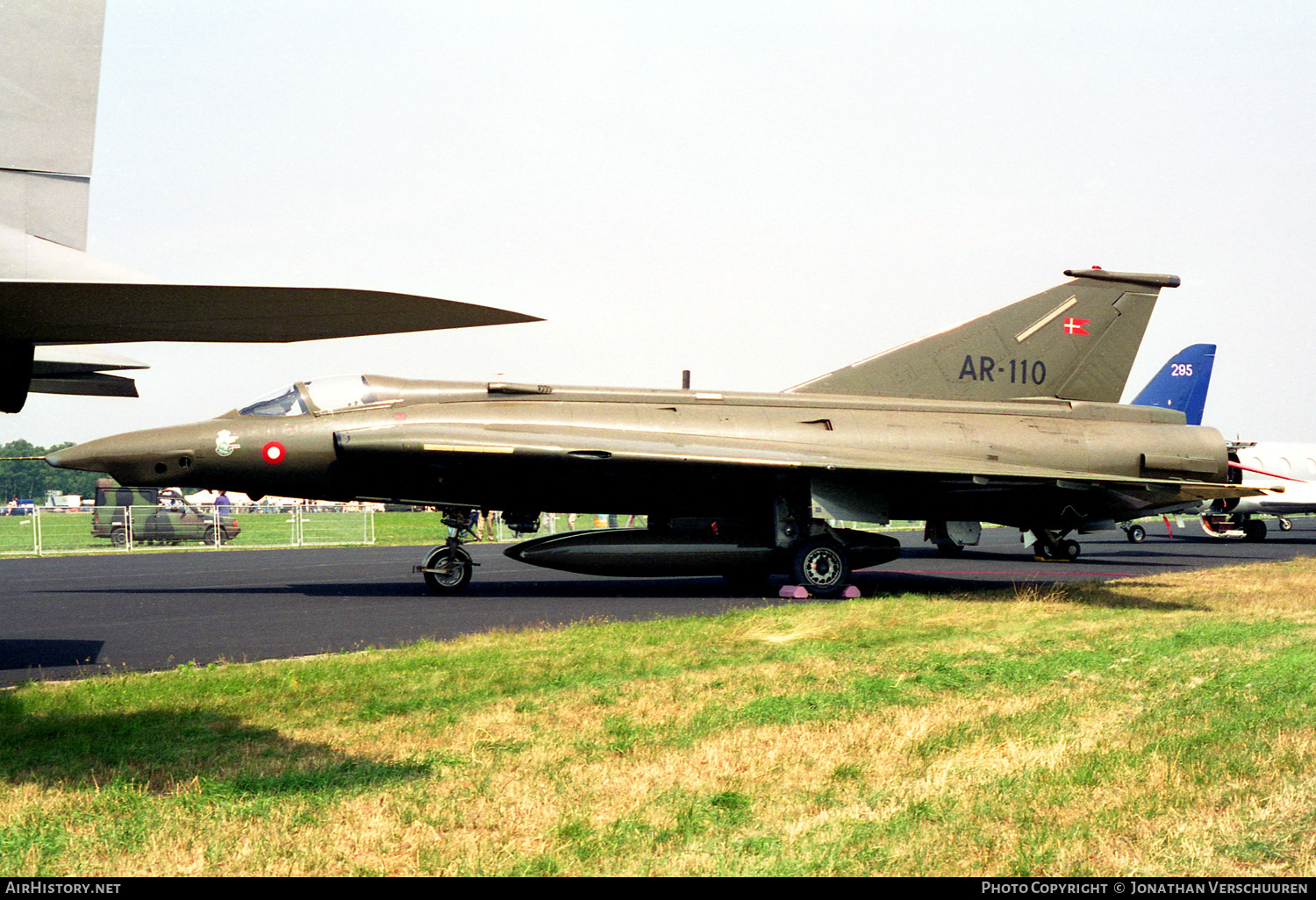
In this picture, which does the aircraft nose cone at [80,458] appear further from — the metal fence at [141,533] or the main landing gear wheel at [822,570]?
the metal fence at [141,533]

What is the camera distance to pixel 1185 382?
3083cm

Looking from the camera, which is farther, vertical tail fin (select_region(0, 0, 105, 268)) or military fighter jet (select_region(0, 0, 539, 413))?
vertical tail fin (select_region(0, 0, 105, 268))

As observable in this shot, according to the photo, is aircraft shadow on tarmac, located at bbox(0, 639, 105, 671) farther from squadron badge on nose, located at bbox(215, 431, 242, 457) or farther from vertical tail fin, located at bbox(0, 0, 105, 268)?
vertical tail fin, located at bbox(0, 0, 105, 268)

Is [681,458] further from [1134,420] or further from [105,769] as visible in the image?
[105,769]

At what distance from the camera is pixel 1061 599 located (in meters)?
13.2

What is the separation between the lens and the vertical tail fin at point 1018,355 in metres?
15.8

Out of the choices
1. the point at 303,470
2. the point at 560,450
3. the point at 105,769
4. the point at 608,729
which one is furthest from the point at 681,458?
the point at 105,769

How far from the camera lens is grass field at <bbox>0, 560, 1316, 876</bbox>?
12.4ft

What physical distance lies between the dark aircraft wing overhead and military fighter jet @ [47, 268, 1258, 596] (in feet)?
27.1

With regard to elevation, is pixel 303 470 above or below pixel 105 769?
above

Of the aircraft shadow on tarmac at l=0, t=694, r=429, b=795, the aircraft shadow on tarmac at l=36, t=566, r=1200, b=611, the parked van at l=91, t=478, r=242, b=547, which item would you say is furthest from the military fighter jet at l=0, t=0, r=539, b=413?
the parked van at l=91, t=478, r=242, b=547

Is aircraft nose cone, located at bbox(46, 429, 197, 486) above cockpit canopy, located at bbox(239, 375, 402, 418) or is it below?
below

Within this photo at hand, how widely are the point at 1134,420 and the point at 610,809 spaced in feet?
46.1

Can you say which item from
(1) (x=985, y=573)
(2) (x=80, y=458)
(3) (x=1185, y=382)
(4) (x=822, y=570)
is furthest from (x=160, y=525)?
(3) (x=1185, y=382)
